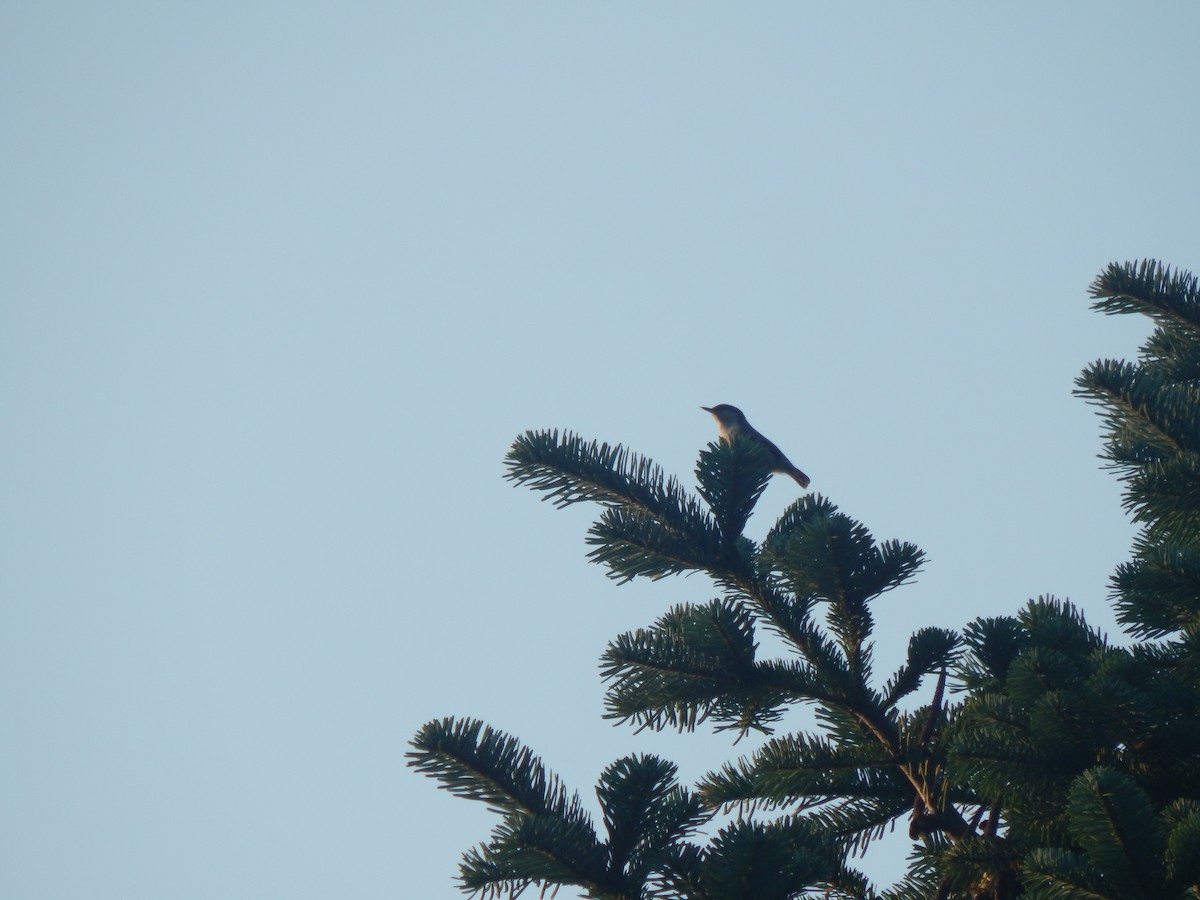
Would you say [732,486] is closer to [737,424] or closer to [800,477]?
[737,424]

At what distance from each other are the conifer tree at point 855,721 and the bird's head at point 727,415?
264 inches

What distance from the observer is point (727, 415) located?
11.4 m

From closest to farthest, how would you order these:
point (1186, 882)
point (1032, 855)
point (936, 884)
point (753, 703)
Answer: point (1186, 882) → point (1032, 855) → point (936, 884) → point (753, 703)

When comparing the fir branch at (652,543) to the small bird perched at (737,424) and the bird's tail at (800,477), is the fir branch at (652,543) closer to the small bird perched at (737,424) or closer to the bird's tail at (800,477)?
the small bird perched at (737,424)

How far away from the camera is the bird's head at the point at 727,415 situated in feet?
34.8

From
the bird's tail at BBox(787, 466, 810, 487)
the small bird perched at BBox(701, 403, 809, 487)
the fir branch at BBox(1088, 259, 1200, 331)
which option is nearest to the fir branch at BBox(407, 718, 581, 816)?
the fir branch at BBox(1088, 259, 1200, 331)

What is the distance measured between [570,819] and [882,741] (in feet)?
3.04

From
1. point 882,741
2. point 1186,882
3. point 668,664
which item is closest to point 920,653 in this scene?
point 882,741

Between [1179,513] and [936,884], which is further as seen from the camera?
[1179,513]

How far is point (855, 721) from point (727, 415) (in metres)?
8.25

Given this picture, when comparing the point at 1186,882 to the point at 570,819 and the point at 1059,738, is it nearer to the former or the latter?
the point at 1059,738

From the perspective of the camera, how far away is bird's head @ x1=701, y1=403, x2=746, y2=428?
1060cm

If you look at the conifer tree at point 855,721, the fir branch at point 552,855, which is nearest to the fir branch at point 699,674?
the conifer tree at point 855,721

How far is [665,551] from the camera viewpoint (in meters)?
3.33
